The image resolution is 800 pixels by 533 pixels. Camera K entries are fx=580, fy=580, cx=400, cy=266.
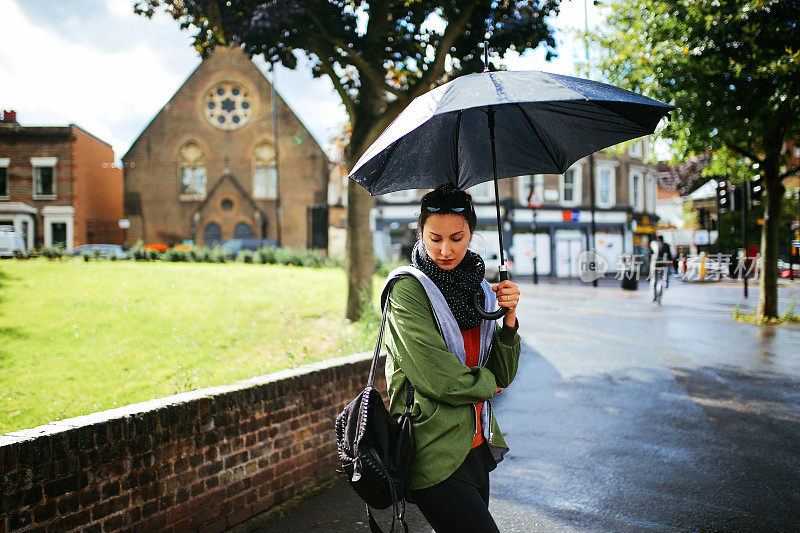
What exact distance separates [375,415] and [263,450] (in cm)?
233

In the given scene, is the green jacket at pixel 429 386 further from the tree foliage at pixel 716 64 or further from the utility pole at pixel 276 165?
the utility pole at pixel 276 165

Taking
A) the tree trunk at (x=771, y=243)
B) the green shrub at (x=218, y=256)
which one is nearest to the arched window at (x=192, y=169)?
the green shrub at (x=218, y=256)

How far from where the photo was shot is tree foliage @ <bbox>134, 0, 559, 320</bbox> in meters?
7.93

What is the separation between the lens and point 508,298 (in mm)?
2174

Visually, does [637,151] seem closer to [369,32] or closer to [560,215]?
[560,215]

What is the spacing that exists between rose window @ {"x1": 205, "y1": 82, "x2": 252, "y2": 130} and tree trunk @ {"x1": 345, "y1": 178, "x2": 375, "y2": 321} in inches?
1227

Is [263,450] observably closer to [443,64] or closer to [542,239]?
[443,64]

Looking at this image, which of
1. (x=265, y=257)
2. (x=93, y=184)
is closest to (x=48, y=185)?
(x=93, y=184)

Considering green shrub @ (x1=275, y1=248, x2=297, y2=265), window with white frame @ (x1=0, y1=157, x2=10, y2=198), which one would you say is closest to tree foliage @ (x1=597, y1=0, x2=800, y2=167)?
green shrub @ (x1=275, y1=248, x2=297, y2=265)

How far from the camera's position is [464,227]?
2232 millimetres

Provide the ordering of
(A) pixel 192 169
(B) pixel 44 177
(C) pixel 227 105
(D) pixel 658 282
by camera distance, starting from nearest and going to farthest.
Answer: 1. (D) pixel 658 282
2. (B) pixel 44 177
3. (A) pixel 192 169
4. (C) pixel 227 105

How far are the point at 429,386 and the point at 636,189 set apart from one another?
142ft

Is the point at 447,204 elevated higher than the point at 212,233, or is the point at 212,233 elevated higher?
the point at 212,233

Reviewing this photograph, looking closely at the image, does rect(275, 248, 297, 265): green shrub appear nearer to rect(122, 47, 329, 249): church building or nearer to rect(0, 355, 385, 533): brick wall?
rect(122, 47, 329, 249): church building
